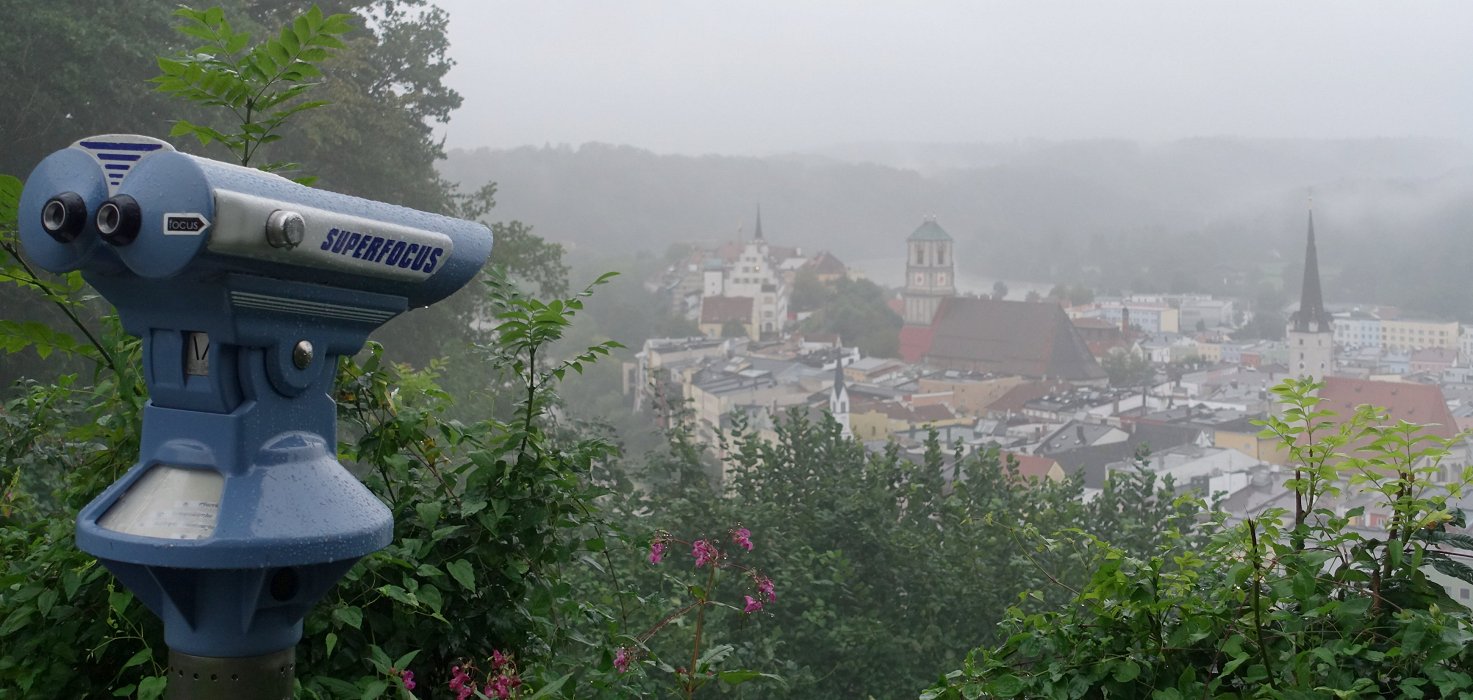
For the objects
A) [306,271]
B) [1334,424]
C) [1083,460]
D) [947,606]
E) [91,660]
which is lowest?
[1083,460]

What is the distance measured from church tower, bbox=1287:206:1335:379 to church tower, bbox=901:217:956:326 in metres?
11.7

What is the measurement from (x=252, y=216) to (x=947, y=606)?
5.25 meters

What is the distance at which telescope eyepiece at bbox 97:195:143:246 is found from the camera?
90 cm

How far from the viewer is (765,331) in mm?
27297

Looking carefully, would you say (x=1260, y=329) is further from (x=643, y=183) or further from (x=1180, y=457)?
(x=1180, y=457)

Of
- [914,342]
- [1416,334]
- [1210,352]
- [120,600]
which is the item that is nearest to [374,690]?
[120,600]

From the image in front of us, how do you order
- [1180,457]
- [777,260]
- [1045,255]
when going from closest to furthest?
[1180,457] < [777,260] < [1045,255]

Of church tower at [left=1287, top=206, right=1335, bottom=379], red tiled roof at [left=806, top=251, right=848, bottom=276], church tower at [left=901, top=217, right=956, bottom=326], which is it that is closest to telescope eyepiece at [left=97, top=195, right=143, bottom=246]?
church tower at [left=1287, top=206, right=1335, bottom=379]

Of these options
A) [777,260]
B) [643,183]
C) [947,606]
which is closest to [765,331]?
[777,260]

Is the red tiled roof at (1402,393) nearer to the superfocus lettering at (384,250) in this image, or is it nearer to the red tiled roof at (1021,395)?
the red tiled roof at (1021,395)

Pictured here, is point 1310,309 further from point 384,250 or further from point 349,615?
point 384,250

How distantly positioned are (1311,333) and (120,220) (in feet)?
69.9

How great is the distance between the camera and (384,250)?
3.48ft

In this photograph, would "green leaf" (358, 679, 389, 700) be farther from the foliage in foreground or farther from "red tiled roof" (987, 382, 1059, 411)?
"red tiled roof" (987, 382, 1059, 411)
